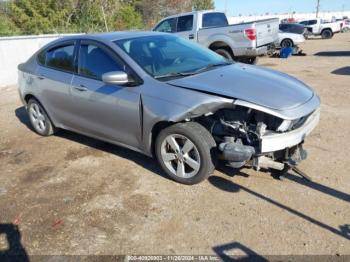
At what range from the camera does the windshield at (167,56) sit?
430 cm

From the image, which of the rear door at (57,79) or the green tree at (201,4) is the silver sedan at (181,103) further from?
the green tree at (201,4)

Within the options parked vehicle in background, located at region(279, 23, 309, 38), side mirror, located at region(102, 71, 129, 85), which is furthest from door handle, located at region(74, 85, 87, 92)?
parked vehicle in background, located at region(279, 23, 309, 38)

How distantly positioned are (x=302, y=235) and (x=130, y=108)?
2.30 metres

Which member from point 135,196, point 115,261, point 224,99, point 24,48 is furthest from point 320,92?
point 24,48

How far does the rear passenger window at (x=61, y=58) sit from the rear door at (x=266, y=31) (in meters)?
6.84

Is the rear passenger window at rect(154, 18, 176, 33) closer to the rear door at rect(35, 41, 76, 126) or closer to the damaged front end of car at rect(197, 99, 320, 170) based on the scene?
the rear door at rect(35, 41, 76, 126)

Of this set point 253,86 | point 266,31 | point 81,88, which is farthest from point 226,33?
point 253,86

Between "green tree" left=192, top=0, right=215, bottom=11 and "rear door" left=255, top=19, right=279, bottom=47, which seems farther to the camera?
"green tree" left=192, top=0, right=215, bottom=11

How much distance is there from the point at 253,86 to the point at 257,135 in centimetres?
59

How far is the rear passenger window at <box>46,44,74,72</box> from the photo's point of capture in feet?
16.5

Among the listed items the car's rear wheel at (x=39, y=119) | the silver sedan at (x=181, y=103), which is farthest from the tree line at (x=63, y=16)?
the silver sedan at (x=181, y=103)

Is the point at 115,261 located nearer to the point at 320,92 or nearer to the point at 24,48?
the point at 320,92

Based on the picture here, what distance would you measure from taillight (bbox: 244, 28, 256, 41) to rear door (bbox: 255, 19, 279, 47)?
0.13m

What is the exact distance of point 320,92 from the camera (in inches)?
319
